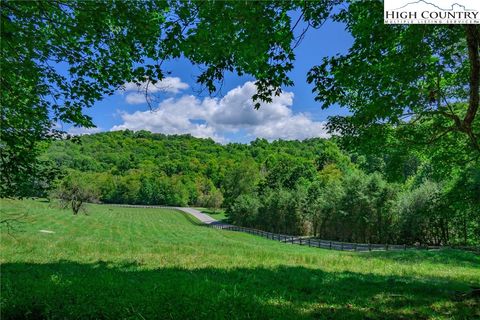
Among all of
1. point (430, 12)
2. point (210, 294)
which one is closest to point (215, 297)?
point (210, 294)

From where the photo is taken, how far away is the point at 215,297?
7285 millimetres

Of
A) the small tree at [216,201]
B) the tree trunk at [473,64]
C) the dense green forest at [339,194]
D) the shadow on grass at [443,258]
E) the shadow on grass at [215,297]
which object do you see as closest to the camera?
the shadow on grass at [215,297]

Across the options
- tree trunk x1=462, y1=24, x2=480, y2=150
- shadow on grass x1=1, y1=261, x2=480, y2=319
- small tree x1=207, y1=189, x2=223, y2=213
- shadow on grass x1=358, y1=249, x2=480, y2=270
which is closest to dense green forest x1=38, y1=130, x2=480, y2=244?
small tree x1=207, y1=189, x2=223, y2=213

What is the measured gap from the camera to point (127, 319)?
→ 5.81 m

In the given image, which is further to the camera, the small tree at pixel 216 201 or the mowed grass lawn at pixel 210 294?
the small tree at pixel 216 201

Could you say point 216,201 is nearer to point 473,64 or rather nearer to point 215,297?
point 215,297

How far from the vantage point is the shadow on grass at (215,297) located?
6.32 metres

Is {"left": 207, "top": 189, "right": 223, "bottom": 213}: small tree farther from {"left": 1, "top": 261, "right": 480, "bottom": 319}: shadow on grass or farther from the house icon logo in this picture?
the house icon logo

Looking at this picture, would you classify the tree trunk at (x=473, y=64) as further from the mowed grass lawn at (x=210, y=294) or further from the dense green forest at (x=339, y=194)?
the mowed grass lawn at (x=210, y=294)

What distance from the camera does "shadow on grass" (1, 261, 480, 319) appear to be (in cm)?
632

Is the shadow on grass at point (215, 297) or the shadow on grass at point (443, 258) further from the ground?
the shadow on grass at point (215, 297)

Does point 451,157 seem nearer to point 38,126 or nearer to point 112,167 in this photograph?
point 38,126

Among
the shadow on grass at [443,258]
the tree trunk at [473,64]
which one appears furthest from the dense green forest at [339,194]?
the tree trunk at [473,64]

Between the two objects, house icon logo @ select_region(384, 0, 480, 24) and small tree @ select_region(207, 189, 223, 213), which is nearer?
house icon logo @ select_region(384, 0, 480, 24)
